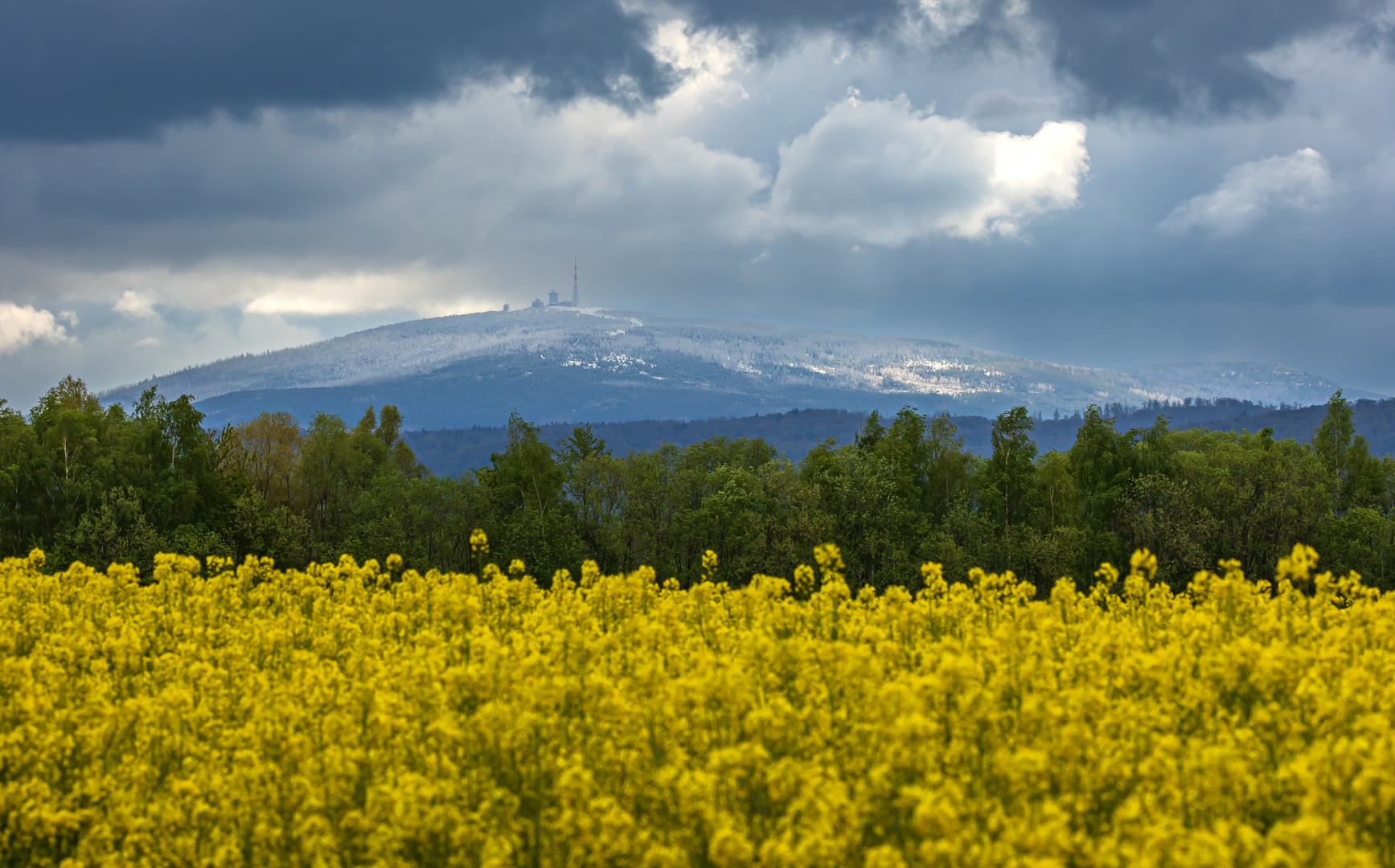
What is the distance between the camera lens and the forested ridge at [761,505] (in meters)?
70.7

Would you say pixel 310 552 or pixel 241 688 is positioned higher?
pixel 241 688

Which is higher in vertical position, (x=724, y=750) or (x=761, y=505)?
(x=724, y=750)

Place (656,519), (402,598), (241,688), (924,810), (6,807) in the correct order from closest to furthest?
(924,810), (6,807), (241,688), (402,598), (656,519)

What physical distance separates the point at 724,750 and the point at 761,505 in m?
68.3

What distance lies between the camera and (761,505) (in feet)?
261

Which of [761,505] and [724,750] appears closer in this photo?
[724,750]

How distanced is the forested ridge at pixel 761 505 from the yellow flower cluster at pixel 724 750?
49930mm

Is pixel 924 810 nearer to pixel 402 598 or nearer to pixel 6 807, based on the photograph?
pixel 6 807

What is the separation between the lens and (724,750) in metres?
11.5

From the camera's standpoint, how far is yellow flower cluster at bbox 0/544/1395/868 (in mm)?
10930

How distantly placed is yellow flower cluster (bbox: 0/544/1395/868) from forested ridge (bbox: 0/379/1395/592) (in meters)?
49.9

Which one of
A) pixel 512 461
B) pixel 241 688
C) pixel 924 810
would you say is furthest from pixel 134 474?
pixel 924 810

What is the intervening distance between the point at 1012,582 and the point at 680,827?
521 inches

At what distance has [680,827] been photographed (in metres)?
12.0
